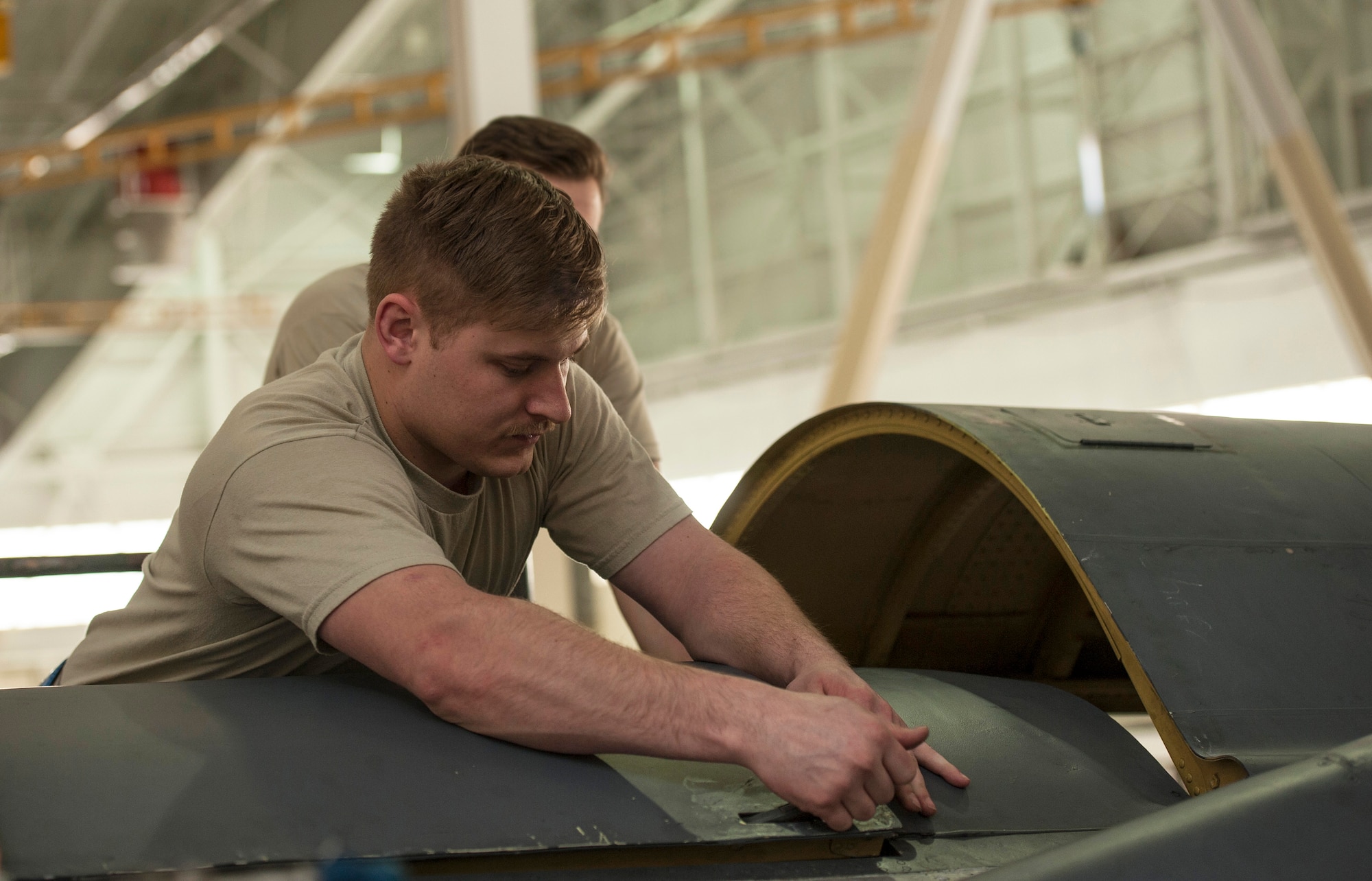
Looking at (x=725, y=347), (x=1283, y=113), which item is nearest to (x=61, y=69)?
(x=725, y=347)

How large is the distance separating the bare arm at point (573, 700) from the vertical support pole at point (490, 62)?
2903 millimetres

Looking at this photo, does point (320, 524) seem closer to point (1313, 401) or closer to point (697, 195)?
point (1313, 401)

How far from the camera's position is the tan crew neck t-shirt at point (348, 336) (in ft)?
9.55

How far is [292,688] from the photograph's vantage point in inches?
72.2

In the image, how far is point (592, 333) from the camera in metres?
2.82

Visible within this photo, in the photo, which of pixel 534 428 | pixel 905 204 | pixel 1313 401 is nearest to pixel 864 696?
pixel 534 428

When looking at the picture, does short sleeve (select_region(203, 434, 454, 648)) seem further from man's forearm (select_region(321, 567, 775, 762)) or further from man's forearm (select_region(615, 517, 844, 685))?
man's forearm (select_region(615, 517, 844, 685))

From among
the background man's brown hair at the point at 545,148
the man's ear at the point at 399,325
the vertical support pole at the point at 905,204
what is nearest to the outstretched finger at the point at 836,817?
the man's ear at the point at 399,325

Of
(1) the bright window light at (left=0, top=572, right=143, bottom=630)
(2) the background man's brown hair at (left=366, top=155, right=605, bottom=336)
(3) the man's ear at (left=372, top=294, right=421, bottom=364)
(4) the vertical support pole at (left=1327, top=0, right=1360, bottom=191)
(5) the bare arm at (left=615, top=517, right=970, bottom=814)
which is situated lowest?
(1) the bright window light at (left=0, top=572, right=143, bottom=630)

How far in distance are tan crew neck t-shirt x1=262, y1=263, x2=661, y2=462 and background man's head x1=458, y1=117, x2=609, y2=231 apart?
0.33m

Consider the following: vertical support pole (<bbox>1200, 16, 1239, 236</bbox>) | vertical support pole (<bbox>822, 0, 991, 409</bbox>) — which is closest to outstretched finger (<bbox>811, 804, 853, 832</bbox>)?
vertical support pole (<bbox>822, 0, 991, 409</bbox>)

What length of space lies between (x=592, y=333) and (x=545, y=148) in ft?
1.60

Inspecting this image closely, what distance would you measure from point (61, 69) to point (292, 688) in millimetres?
16425

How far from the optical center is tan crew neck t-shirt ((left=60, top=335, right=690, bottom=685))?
176cm
